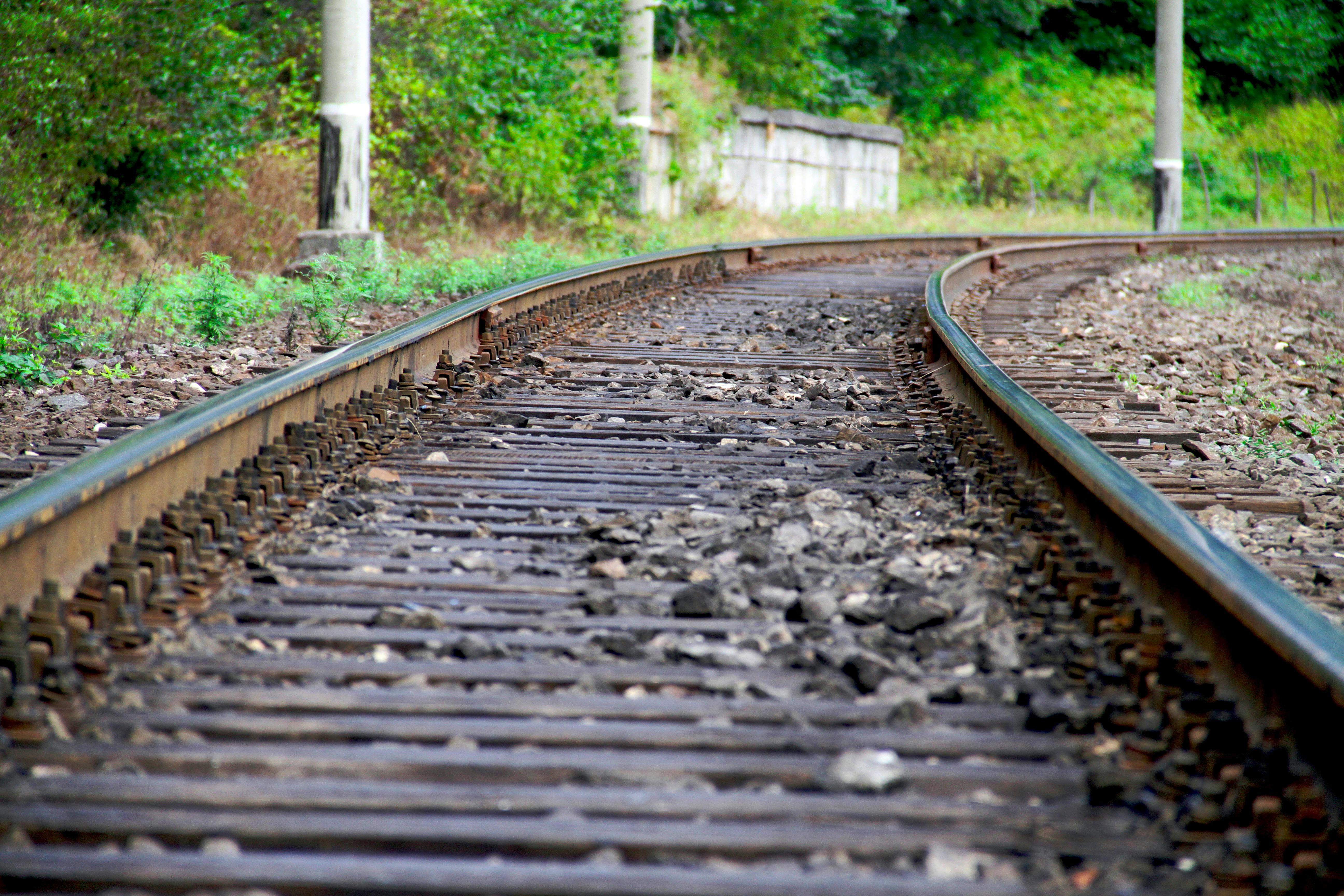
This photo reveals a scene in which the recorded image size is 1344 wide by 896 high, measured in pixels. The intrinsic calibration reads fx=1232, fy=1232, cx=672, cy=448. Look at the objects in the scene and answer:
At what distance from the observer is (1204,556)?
2336 mm

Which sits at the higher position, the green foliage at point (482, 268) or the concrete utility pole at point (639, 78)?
the concrete utility pole at point (639, 78)

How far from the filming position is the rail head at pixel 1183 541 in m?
1.88

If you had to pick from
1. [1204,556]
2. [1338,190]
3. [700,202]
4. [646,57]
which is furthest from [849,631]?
[1338,190]

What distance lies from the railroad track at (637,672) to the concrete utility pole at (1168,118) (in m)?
21.1

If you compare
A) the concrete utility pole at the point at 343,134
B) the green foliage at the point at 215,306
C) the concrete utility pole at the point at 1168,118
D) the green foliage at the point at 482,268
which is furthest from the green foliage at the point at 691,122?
the green foliage at the point at 215,306

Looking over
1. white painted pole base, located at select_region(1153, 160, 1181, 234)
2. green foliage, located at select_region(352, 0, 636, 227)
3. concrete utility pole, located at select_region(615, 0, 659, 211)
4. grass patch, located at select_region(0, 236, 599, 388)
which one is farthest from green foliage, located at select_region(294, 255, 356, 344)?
white painted pole base, located at select_region(1153, 160, 1181, 234)

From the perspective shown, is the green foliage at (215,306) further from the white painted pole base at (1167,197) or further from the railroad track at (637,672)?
the white painted pole base at (1167,197)

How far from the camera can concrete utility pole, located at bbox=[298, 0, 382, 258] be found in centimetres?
1015

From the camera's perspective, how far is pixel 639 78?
16.7 metres

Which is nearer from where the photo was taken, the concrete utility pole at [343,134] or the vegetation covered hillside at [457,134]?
the vegetation covered hillside at [457,134]

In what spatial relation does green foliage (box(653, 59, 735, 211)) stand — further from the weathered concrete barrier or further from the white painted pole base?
the white painted pole base

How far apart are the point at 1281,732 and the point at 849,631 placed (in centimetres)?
97

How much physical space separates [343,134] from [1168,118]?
18118 mm

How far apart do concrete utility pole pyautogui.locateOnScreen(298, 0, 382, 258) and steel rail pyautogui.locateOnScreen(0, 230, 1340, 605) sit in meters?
3.43
